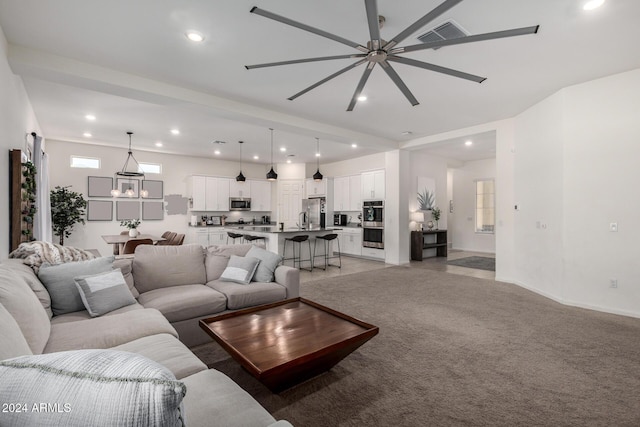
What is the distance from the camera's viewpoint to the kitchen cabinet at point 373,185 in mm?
8031

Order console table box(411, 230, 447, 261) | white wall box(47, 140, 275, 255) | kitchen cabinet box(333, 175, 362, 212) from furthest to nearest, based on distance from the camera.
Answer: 1. kitchen cabinet box(333, 175, 362, 212)
2. console table box(411, 230, 447, 261)
3. white wall box(47, 140, 275, 255)

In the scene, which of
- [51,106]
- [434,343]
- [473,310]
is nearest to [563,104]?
[473,310]

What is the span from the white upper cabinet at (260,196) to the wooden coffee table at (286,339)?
23.6 feet

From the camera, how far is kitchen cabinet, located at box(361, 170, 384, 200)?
803 centimetres

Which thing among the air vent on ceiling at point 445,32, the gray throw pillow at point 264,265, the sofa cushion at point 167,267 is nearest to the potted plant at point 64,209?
the sofa cushion at point 167,267

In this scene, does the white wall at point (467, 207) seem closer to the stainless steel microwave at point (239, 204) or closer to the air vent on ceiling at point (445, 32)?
the stainless steel microwave at point (239, 204)

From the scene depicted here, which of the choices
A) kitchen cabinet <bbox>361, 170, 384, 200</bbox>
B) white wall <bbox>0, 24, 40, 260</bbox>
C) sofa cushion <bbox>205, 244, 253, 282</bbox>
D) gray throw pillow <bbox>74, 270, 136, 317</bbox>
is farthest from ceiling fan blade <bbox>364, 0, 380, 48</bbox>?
kitchen cabinet <bbox>361, 170, 384, 200</bbox>

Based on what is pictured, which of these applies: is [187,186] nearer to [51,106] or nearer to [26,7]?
[51,106]

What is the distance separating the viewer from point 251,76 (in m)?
3.74

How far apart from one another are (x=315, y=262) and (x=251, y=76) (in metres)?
4.67

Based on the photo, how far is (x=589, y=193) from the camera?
4.05 m

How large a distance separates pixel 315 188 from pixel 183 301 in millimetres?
7167

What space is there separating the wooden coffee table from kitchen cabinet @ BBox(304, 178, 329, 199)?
6.86 metres

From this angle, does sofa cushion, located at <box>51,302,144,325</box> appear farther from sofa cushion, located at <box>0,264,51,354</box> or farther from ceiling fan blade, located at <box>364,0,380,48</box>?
ceiling fan blade, located at <box>364,0,380,48</box>
